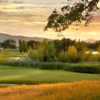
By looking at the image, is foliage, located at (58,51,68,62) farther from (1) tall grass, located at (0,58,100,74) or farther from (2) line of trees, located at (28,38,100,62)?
(1) tall grass, located at (0,58,100,74)

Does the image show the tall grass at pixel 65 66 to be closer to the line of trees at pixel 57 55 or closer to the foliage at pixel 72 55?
the line of trees at pixel 57 55

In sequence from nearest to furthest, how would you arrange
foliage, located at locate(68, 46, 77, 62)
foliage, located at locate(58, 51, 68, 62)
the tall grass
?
the tall grass < foliage, located at locate(68, 46, 77, 62) < foliage, located at locate(58, 51, 68, 62)

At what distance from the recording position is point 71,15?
29.2 feet

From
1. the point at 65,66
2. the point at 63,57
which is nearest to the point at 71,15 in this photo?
the point at 65,66

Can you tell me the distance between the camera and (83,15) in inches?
378

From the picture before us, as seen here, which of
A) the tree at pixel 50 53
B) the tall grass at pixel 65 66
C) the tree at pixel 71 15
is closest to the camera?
the tree at pixel 71 15

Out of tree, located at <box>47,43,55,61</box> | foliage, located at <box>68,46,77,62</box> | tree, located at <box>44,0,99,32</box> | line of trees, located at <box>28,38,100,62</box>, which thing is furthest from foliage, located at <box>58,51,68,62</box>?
tree, located at <box>44,0,99,32</box>

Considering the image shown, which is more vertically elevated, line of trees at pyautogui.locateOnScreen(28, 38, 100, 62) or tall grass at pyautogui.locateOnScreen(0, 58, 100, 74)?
line of trees at pyautogui.locateOnScreen(28, 38, 100, 62)

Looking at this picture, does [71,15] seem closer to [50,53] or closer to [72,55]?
[72,55]

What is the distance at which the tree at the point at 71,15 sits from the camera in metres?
9.02

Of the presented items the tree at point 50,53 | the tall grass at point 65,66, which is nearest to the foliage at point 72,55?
the tree at point 50,53

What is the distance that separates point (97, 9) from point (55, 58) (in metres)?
34.5

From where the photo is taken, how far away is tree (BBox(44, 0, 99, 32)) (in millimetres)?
9016

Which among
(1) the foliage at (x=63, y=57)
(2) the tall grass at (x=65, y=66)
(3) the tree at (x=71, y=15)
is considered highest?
(3) the tree at (x=71, y=15)
